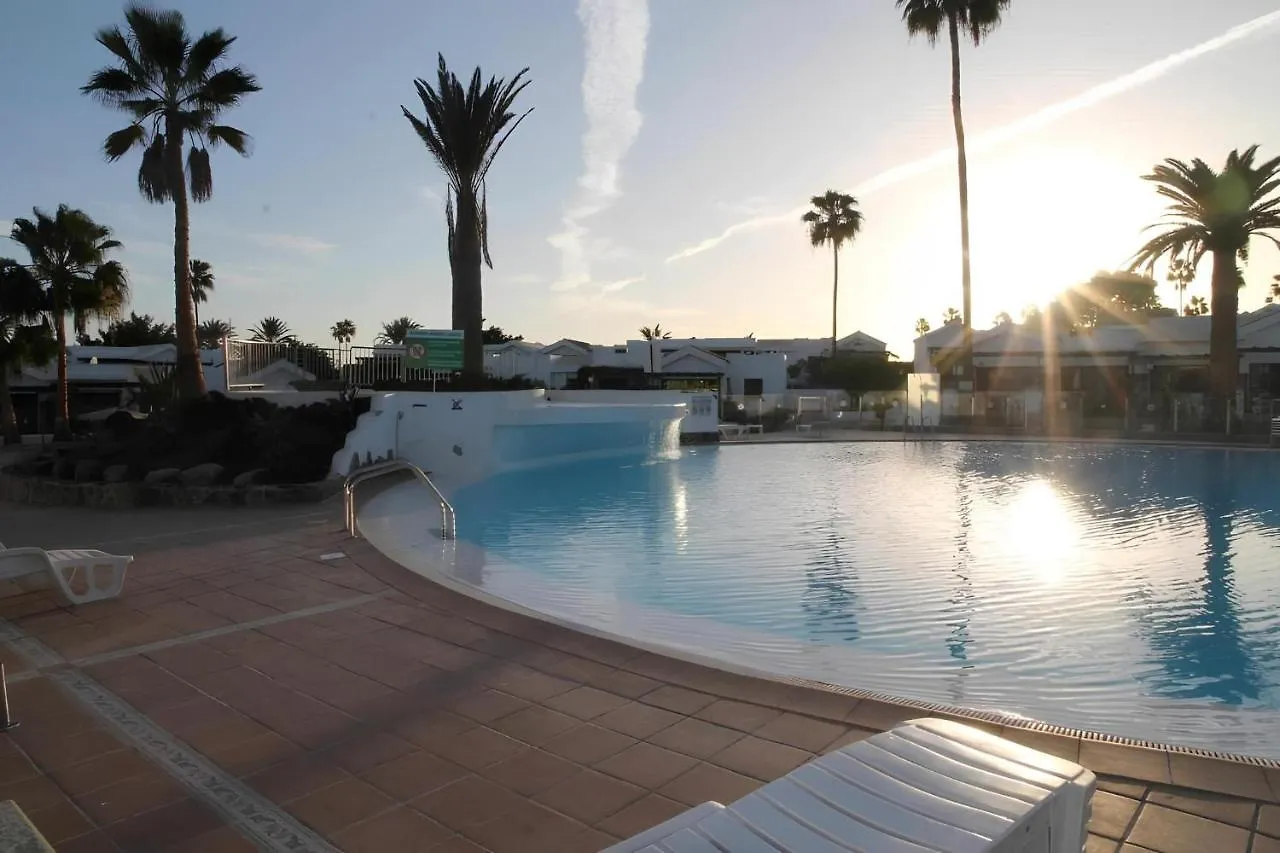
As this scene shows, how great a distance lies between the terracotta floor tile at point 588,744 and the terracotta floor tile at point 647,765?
54 mm

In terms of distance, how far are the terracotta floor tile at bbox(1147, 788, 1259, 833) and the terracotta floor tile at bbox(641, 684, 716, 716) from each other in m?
1.86

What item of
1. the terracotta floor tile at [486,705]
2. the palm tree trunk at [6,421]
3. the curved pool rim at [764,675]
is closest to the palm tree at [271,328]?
the palm tree trunk at [6,421]

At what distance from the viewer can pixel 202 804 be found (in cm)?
315

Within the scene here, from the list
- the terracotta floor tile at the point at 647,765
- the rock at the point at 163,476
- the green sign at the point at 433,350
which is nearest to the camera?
the terracotta floor tile at the point at 647,765

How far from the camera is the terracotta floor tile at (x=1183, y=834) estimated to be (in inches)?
106

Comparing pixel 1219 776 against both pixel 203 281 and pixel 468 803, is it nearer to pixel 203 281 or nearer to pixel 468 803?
pixel 468 803

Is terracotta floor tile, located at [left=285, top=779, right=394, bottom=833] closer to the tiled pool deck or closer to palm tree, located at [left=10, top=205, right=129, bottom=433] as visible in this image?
the tiled pool deck

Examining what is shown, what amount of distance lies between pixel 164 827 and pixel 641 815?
67.7 inches

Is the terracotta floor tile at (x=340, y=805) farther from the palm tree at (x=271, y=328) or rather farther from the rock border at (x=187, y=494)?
the palm tree at (x=271, y=328)

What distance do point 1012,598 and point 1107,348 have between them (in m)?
28.5

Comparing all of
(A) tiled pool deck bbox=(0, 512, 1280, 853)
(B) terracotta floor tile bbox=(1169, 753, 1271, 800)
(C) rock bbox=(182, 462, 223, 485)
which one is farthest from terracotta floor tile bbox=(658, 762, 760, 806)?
(C) rock bbox=(182, 462, 223, 485)

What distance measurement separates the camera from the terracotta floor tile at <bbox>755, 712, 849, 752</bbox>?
3557 mm

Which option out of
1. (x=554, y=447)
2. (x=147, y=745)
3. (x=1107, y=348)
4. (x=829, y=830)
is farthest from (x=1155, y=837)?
(x=1107, y=348)

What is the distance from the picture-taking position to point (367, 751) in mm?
3576
